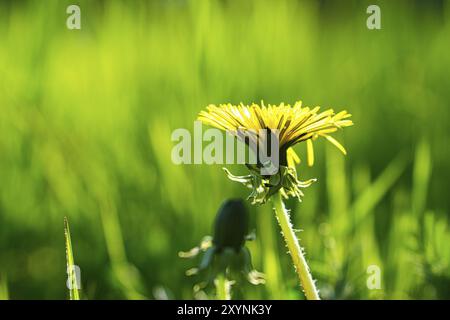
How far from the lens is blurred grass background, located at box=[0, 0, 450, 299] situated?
822mm

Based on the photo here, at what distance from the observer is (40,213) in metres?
1.02

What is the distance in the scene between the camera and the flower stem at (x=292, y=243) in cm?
44

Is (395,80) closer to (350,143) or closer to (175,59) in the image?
(350,143)

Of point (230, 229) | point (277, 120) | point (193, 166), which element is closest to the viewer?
point (277, 120)

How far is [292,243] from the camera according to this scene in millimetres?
439

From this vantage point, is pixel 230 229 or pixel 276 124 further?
pixel 230 229

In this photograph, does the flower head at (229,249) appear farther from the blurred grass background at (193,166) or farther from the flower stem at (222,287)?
the blurred grass background at (193,166)

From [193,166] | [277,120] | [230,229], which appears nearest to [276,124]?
[277,120]

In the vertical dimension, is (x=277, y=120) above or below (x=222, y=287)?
above

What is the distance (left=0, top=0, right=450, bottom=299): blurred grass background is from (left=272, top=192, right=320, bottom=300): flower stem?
0.74 ft

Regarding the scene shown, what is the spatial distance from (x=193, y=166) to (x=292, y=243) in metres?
0.60

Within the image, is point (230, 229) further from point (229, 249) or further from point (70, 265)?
point (70, 265)

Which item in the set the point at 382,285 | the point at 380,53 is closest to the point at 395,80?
the point at 380,53

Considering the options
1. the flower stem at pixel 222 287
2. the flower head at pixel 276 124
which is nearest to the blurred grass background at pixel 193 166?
the flower stem at pixel 222 287
